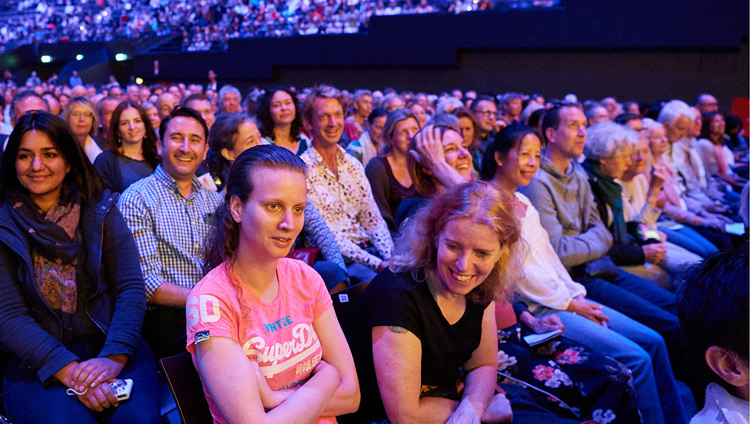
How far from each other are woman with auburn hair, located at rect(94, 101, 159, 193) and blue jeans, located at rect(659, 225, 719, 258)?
357cm

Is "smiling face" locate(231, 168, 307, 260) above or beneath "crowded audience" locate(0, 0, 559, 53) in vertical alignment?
beneath

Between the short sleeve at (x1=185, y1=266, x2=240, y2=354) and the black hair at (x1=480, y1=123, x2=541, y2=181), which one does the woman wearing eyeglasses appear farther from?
the short sleeve at (x1=185, y1=266, x2=240, y2=354)

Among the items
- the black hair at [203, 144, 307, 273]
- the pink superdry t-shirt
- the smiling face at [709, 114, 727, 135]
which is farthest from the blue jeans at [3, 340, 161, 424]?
the smiling face at [709, 114, 727, 135]

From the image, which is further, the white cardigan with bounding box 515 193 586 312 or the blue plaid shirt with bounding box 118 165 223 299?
the white cardigan with bounding box 515 193 586 312

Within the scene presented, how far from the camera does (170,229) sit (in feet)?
7.82

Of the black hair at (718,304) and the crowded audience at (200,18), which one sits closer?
the black hair at (718,304)

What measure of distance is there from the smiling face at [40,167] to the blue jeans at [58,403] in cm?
56

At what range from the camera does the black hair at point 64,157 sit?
2004 millimetres

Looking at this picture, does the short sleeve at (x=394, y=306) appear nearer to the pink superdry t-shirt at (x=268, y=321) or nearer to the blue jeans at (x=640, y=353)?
the pink superdry t-shirt at (x=268, y=321)

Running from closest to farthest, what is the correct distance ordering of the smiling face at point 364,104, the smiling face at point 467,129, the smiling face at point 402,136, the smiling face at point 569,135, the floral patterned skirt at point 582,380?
the floral patterned skirt at point 582,380 → the smiling face at point 569,135 → the smiling face at point 402,136 → the smiling face at point 467,129 → the smiling face at point 364,104

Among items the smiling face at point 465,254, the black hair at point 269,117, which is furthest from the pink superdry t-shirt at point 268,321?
the black hair at point 269,117

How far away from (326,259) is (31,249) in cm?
132

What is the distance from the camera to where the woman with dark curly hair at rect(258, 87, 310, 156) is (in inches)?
166

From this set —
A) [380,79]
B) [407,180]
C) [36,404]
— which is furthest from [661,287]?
[380,79]
